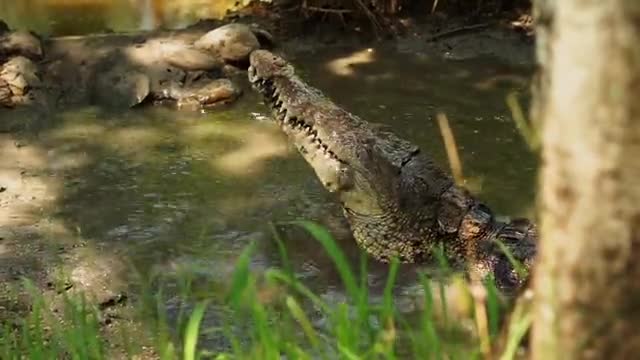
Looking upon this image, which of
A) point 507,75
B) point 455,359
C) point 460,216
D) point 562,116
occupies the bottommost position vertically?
point 507,75

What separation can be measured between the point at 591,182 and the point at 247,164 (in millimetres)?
3681

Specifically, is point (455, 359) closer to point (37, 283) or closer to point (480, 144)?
point (37, 283)

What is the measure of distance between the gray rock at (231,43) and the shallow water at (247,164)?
357mm

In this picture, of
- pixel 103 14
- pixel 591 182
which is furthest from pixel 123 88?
pixel 591 182

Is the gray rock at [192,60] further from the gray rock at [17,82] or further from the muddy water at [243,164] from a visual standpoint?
the gray rock at [17,82]

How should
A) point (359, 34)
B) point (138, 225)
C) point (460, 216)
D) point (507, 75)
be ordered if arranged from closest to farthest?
1. point (460, 216)
2. point (138, 225)
3. point (507, 75)
4. point (359, 34)

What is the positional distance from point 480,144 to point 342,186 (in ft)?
5.18

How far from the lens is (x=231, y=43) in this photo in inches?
244

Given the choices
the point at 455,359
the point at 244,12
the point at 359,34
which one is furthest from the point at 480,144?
the point at 455,359

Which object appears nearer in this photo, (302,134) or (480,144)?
(302,134)

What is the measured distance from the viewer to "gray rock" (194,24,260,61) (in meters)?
6.18

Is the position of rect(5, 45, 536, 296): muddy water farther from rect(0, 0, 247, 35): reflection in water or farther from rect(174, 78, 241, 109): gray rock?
rect(0, 0, 247, 35): reflection in water

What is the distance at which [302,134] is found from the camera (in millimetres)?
3783

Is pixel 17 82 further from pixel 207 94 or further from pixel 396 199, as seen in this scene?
pixel 396 199
